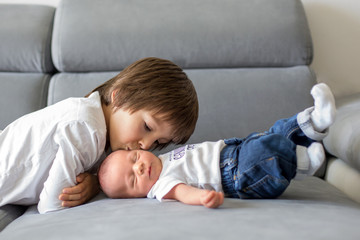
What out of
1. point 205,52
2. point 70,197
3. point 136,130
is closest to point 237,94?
point 205,52

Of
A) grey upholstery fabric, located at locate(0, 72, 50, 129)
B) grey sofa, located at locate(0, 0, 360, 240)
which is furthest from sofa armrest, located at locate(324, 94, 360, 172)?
grey upholstery fabric, located at locate(0, 72, 50, 129)

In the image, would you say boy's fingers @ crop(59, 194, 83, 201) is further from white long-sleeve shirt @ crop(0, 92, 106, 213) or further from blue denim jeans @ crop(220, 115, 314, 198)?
blue denim jeans @ crop(220, 115, 314, 198)

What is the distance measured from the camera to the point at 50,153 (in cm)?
119

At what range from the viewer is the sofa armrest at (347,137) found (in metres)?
1.34

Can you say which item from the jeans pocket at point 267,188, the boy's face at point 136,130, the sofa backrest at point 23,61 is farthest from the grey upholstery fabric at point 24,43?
the jeans pocket at point 267,188

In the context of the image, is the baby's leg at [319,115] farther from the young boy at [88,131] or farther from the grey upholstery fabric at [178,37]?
the grey upholstery fabric at [178,37]

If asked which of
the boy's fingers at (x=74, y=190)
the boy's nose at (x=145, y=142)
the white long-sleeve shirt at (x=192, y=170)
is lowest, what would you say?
the boy's fingers at (x=74, y=190)

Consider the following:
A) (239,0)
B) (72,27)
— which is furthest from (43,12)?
(239,0)

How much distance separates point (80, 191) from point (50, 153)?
143 mm

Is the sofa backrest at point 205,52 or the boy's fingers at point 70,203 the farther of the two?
the sofa backrest at point 205,52

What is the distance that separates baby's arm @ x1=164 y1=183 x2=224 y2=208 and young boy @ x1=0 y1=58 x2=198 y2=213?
0.82 ft

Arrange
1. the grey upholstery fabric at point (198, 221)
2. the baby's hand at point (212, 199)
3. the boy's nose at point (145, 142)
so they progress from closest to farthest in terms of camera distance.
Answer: the grey upholstery fabric at point (198, 221) < the baby's hand at point (212, 199) < the boy's nose at point (145, 142)

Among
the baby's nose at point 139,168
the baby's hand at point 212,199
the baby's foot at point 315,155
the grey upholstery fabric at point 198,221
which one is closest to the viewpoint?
the grey upholstery fabric at point 198,221

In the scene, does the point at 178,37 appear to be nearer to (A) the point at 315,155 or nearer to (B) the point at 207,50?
(B) the point at 207,50
